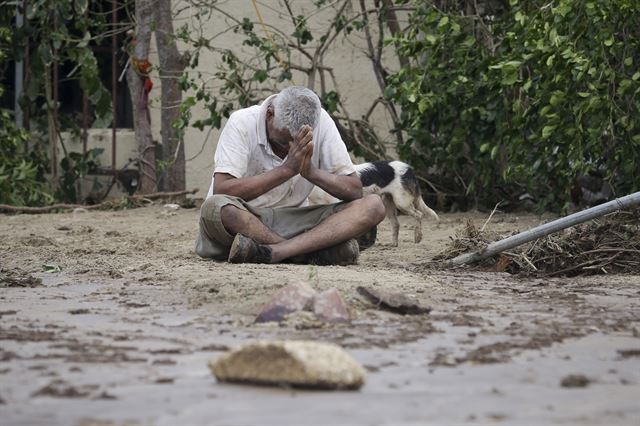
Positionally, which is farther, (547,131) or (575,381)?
(547,131)

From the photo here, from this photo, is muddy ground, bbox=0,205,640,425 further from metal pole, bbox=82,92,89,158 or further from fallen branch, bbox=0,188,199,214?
metal pole, bbox=82,92,89,158

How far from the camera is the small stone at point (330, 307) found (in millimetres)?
4023

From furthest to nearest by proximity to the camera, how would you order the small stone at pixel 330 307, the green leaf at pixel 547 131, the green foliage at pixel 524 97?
the green leaf at pixel 547 131 < the green foliage at pixel 524 97 < the small stone at pixel 330 307

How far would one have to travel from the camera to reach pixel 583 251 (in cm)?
602

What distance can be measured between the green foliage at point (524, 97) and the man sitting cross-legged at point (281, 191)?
1.82 m

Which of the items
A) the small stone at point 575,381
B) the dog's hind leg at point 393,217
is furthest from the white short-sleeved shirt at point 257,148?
the small stone at point 575,381

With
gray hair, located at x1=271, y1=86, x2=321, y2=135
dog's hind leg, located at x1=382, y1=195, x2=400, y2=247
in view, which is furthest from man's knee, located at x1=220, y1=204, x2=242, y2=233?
dog's hind leg, located at x1=382, y1=195, x2=400, y2=247

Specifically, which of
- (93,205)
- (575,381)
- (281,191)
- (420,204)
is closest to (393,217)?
(420,204)

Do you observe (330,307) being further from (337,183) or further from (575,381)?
(337,183)

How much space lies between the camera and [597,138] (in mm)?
7094

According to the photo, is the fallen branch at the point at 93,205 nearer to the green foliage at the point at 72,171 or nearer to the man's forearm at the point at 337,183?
the green foliage at the point at 72,171

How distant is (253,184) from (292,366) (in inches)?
116

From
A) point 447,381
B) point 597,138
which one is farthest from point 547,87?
point 447,381

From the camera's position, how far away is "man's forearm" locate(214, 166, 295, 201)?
573cm
